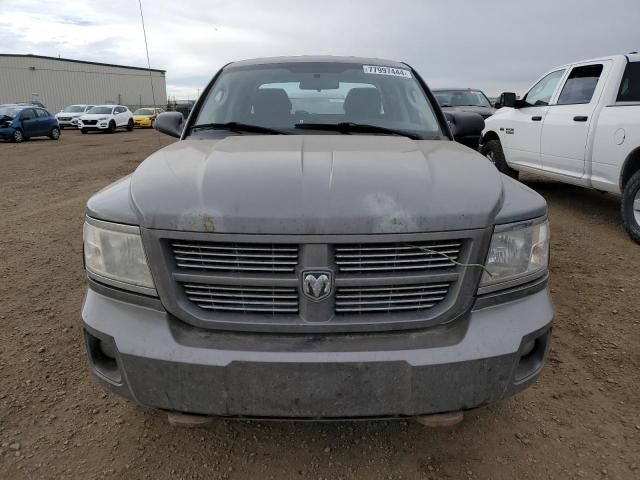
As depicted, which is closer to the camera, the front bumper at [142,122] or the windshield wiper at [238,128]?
the windshield wiper at [238,128]

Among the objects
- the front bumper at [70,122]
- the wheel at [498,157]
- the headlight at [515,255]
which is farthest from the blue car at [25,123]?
the headlight at [515,255]

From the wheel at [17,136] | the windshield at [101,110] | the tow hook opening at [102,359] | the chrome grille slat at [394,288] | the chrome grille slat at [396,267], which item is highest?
the chrome grille slat at [396,267]

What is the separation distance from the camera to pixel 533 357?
189 centimetres

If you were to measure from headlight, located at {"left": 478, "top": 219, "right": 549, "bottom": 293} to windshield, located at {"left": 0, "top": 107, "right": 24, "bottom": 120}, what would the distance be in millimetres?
22454

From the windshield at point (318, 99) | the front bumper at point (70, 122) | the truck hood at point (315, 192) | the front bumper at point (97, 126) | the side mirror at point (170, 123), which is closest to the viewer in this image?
the truck hood at point (315, 192)

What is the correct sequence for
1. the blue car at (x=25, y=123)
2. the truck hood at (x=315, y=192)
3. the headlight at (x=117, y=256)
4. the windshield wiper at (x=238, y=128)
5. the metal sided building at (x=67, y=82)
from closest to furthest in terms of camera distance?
the truck hood at (x=315, y=192) → the headlight at (x=117, y=256) → the windshield wiper at (x=238, y=128) → the blue car at (x=25, y=123) → the metal sided building at (x=67, y=82)

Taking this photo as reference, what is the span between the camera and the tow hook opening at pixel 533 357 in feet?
5.95

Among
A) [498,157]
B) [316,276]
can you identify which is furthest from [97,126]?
[316,276]

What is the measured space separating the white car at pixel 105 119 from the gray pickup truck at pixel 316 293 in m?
27.7

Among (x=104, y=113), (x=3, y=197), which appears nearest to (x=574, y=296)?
(x=3, y=197)

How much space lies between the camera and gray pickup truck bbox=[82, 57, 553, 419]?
65.7 inches

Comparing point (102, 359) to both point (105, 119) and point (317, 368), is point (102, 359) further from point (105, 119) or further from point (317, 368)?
point (105, 119)

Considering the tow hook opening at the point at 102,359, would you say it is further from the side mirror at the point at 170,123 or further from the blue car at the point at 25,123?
the blue car at the point at 25,123

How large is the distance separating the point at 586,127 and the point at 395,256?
4.99 m
